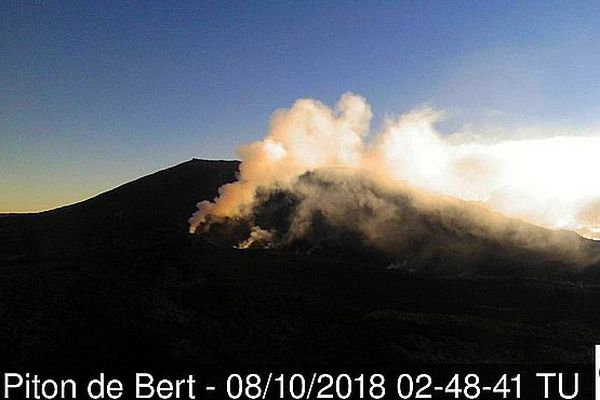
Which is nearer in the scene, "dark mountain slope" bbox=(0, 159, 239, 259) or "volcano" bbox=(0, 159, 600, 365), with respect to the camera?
"volcano" bbox=(0, 159, 600, 365)

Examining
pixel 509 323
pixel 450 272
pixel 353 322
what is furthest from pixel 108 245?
pixel 509 323

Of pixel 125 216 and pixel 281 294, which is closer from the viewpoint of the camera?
pixel 281 294

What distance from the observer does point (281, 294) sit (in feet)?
186

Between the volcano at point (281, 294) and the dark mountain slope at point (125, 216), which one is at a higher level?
the dark mountain slope at point (125, 216)

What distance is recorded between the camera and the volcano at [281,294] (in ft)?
144

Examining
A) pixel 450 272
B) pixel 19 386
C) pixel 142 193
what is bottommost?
pixel 19 386

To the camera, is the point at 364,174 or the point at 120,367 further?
the point at 364,174

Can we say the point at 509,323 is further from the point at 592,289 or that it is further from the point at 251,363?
the point at 251,363

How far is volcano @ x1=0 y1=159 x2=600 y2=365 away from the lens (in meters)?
43.9

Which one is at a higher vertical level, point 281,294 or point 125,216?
point 125,216

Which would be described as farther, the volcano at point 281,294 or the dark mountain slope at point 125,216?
the dark mountain slope at point 125,216

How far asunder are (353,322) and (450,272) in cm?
2702

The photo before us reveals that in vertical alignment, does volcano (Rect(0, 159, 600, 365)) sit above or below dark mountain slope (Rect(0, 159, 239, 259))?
below

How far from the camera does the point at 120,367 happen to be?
128 feet
